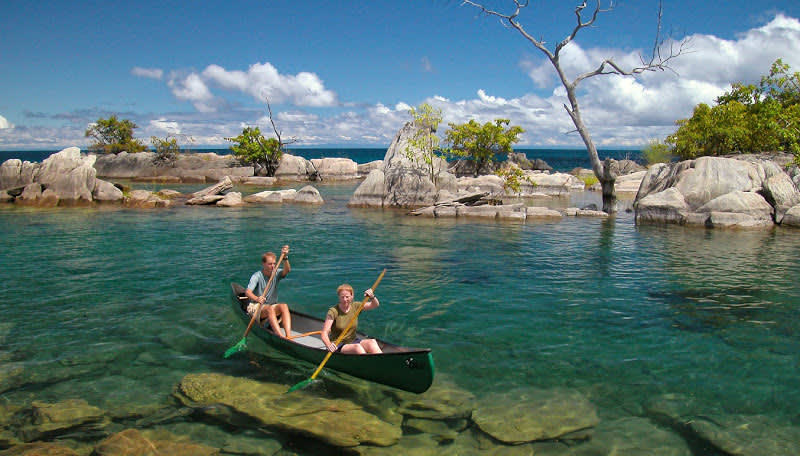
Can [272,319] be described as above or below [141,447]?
above

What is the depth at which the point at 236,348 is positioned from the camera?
1072cm

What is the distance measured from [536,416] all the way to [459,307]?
222 inches

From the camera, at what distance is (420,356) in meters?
7.86

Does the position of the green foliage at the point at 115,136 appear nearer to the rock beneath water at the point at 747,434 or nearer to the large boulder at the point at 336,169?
the large boulder at the point at 336,169

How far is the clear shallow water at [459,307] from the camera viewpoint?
9.56m

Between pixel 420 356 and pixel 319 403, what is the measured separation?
1.99 meters

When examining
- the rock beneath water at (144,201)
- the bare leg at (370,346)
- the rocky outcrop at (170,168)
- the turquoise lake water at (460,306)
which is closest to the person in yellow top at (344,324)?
the bare leg at (370,346)

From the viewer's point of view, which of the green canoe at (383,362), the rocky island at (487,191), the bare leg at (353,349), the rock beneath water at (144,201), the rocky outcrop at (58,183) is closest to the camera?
the green canoe at (383,362)

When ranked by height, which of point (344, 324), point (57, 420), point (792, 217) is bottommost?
point (57, 420)

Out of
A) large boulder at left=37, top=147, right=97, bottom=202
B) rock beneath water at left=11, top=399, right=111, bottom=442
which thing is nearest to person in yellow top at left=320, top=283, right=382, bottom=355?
rock beneath water at left=11, top=399, right=111, bottom=442

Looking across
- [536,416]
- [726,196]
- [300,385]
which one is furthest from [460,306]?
[726,196]

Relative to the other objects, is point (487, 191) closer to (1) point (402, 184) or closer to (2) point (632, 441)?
(1) point (402, 184)

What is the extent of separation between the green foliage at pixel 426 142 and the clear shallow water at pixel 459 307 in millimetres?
11118

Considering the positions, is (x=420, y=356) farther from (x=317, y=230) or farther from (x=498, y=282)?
(x=317, y=230)
